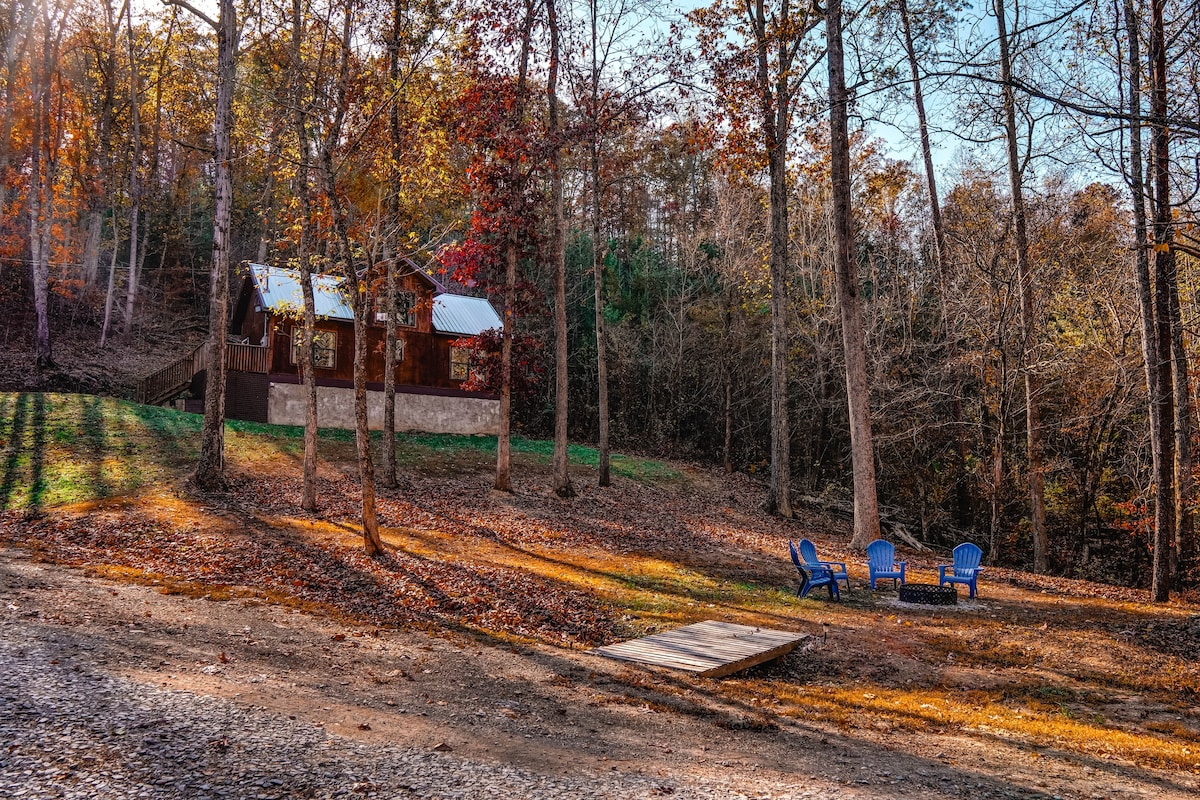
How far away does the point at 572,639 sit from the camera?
9336mm

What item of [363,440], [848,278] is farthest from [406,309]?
[848,278]

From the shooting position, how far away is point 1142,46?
1123cm

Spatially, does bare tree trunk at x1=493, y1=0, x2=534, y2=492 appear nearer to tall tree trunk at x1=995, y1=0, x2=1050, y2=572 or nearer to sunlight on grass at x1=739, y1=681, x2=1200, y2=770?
tall tree trunk at x1=995, y1=0, x2=1050, y2=572

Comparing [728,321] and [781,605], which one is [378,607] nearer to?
[781,605]

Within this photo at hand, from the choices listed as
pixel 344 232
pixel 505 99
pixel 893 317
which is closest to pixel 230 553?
pixel 344 232

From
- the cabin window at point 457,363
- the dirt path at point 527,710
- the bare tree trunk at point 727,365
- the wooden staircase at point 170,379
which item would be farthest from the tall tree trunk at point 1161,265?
the wooden staircase at point 170,379

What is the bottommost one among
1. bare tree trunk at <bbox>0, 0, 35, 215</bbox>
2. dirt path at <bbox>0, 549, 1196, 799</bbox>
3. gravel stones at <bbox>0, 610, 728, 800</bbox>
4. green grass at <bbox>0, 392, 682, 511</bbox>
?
dirt path at <bbox>0, 549, 1196, 799</bbox>

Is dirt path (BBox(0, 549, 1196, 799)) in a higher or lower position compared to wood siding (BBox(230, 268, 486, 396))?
lower

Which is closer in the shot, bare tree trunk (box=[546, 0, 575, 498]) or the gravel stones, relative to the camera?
the gravel stones

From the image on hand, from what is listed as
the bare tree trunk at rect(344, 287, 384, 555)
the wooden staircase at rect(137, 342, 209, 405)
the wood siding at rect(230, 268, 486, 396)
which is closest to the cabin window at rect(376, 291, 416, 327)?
the wood siding at rect(230, 268, 486, 396)

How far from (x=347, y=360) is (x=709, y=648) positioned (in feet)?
72.3

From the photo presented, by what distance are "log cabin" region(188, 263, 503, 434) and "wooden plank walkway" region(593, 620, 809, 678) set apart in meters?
16.3

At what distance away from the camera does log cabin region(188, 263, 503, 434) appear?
84.1ft

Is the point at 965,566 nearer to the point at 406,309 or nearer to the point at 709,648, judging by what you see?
the point at 709,648
